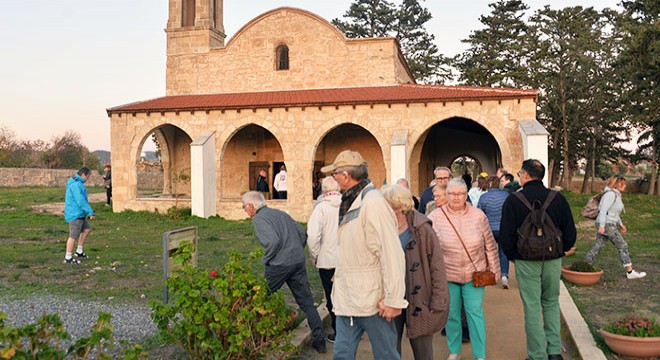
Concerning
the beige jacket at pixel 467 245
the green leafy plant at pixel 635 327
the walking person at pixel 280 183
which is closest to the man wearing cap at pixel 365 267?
the beige jacket at pixel 467 245

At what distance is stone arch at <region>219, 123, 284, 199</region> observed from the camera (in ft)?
73.2

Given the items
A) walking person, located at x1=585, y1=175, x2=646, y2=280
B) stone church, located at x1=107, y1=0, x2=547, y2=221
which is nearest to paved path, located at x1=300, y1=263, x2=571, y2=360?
walking person, located at x1=585, y1=175, x2=646, y2=280

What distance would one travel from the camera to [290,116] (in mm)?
18844

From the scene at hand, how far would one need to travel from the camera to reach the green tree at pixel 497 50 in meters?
37.6

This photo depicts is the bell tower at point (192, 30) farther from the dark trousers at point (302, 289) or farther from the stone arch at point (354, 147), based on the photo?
the dark trousers at point (302, 289)

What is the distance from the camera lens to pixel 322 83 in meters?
21.7

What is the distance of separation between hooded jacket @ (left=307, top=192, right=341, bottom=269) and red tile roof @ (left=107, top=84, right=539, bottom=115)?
495 inches

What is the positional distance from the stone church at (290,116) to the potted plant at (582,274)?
8168 millimetres

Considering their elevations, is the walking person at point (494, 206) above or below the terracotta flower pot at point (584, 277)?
above

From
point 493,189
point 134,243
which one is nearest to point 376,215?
point 493,189

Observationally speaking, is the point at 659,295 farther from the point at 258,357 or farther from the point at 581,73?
the point at 581,73

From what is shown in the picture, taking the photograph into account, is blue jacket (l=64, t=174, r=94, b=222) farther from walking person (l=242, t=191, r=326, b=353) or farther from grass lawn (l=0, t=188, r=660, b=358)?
walking person (l=242, t=191, r=326, b=353)

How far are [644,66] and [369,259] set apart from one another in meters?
21.9

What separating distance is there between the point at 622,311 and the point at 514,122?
1127 centimetres
